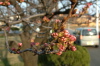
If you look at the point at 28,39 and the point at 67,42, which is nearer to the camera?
the point at 67,42

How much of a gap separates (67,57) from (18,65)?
2649 mm

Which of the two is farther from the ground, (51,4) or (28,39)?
(51,4)

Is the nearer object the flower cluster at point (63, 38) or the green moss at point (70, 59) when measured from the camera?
the flower cluster at point (63, 38)

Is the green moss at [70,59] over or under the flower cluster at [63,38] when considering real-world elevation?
under

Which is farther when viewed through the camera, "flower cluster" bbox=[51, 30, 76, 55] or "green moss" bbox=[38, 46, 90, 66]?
"green moss" bbox=[38, 46, 90, 66]

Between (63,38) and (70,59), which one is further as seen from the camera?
(70,59)

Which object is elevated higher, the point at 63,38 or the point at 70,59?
the point at 63,38

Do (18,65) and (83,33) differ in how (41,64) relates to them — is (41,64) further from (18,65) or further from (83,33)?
(83,33)

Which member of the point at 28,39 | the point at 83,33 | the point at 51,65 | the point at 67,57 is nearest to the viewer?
the point at 28,39

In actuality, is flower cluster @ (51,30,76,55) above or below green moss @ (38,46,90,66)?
above

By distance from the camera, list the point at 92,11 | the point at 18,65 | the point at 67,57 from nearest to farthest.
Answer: the point at 67,57 → the point at 18,65 → the point at 92,11

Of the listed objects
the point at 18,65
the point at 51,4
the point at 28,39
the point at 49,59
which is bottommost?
the point at 18,65

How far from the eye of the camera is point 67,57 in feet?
21.0

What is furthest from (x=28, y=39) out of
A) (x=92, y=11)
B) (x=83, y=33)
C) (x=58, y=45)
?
(x=83, y=33)
